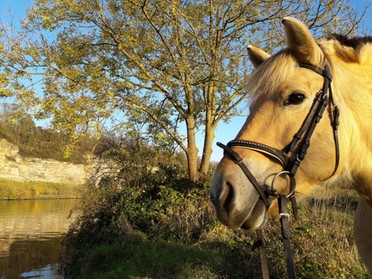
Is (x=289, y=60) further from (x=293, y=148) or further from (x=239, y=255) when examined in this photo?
(x=239, y=255)

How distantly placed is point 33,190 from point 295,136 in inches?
2202

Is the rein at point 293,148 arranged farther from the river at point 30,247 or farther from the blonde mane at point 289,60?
the river at point 30,247

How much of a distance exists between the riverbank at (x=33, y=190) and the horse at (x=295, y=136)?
1800 inches

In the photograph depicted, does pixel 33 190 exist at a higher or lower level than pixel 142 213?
lower

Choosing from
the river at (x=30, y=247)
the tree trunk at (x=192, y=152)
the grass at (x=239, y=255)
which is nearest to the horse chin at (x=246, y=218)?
the grass at (x=239, y=255)

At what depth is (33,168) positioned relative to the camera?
59875mm

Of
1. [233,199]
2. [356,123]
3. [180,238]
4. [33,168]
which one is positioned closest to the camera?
[233,199]

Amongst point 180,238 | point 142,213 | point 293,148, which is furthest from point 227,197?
point 142,213

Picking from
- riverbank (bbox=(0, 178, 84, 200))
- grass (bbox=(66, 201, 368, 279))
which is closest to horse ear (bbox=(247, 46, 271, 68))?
grass (bbox=(66, 201, 368, 279))

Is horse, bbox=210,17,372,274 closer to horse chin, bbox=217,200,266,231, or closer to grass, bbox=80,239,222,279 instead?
horse chin, bbox=217,200,266,231

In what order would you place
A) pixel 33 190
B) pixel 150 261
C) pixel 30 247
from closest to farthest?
1. pixel 150 261
2. pixel 30 247
3. pixel 33 190

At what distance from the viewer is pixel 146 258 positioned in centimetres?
820

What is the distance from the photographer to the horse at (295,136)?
184 cm

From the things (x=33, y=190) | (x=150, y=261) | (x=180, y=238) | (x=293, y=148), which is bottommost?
(x=33, y=190)
